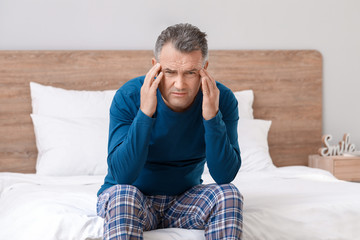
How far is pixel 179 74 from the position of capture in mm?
1595

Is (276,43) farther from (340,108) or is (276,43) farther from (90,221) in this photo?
(90,221)

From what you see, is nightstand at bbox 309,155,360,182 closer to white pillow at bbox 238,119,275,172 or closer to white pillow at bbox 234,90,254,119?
white pillow at bbox 238,119,275,172

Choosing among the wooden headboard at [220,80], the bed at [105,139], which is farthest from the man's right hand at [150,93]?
the wooden headboard at [220,80]

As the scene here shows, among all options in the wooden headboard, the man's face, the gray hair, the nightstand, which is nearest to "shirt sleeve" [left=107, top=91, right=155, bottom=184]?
the man's face

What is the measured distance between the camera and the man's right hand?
1.59 m

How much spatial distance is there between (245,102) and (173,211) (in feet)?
5.30

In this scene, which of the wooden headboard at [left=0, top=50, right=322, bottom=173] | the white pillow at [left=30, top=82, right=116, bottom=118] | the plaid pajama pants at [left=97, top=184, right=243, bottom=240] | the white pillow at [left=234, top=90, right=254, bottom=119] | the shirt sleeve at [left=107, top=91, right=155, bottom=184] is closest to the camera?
the plaid pajama pants at [left=97, top=184, right=243, bottom=240]

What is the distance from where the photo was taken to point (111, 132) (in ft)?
5.61

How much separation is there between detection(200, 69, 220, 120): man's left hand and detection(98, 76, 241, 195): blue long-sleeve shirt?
2 cm

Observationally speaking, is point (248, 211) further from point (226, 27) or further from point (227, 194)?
point (226, 27)

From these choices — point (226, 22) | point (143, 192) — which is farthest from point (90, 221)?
point (226, 22)

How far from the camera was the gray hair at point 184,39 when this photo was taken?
1.59m

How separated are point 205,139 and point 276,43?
6.55 ft

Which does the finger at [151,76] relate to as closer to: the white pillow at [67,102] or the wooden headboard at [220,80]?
the white pillow at [67,102]
